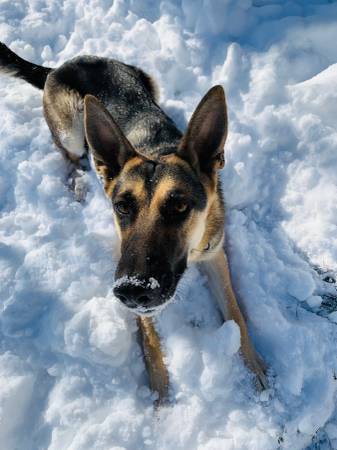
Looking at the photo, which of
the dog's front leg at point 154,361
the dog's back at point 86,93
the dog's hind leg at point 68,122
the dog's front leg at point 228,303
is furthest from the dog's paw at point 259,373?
the dog's hind leg at point 68,122

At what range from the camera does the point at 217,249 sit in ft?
13.2

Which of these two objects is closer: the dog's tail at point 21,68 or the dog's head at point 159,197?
the dog's head at point 159,197

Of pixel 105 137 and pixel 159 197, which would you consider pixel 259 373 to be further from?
pixel 105 137

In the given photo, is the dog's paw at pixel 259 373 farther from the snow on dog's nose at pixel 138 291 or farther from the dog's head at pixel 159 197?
the snow on dog's nose at pixel 138 291

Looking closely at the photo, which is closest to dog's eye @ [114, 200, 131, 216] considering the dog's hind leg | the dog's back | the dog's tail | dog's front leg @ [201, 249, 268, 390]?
dog's front leg @ [201, 249, 268, 390]

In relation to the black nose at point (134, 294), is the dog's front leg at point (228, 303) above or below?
below

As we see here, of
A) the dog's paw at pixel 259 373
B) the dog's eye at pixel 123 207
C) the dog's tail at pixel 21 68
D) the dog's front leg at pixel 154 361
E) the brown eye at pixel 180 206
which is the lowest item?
the dog's front leg at pixel 154 361

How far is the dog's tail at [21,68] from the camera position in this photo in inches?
217

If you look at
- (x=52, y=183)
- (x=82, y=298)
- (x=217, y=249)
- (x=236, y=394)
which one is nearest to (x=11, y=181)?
(x=52, y=183)

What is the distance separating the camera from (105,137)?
3.61 meters

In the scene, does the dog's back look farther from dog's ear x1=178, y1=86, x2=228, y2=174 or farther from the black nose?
the black nose

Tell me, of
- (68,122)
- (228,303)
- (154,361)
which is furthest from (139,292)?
(68,122)

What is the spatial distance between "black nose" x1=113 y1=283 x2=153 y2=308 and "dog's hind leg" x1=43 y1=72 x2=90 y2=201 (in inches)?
103

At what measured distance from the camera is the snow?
11.6ft
